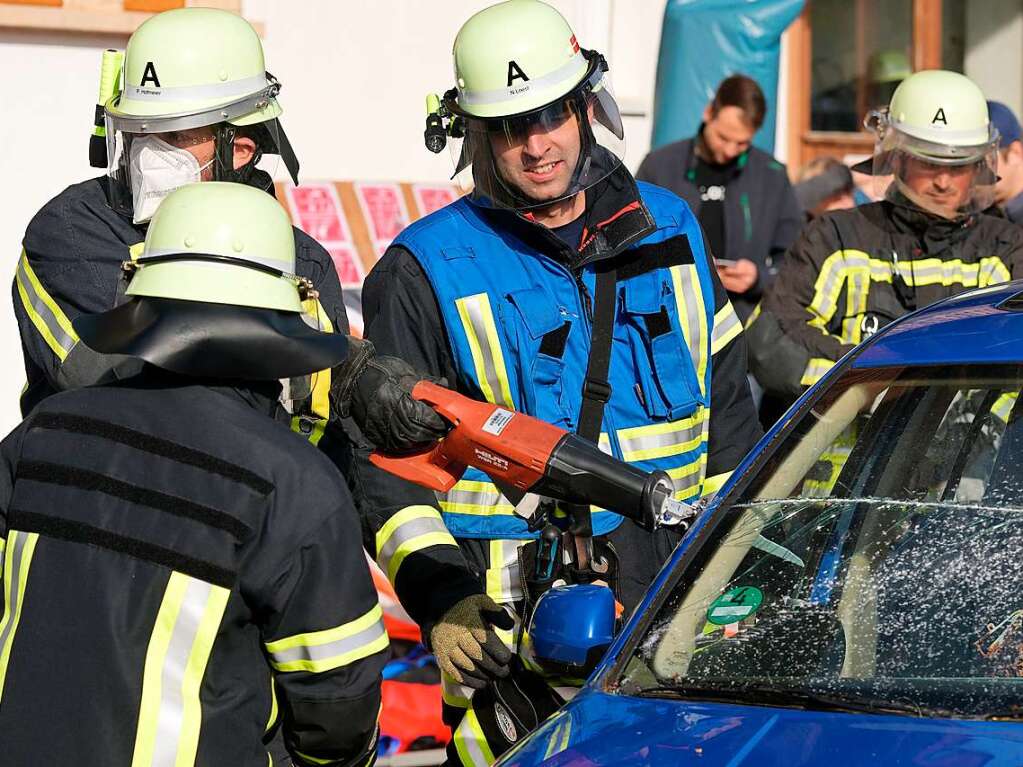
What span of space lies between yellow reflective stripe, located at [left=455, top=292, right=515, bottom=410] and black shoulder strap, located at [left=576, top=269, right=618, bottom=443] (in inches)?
6.4

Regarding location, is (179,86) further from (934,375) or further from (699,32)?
(699,32)

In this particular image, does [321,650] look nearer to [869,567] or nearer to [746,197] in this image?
[869,567]

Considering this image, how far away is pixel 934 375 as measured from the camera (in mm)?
2830

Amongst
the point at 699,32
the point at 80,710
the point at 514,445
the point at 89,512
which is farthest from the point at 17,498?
the point at 699,32

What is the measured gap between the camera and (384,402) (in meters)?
3.01

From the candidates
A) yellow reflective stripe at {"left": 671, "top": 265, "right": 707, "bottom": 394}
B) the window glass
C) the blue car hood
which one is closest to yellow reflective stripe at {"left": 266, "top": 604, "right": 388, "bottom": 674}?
the blue car hood

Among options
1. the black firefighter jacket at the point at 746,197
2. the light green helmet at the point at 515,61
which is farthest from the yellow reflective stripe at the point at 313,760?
the black firefighter jacket at the point at 746,197

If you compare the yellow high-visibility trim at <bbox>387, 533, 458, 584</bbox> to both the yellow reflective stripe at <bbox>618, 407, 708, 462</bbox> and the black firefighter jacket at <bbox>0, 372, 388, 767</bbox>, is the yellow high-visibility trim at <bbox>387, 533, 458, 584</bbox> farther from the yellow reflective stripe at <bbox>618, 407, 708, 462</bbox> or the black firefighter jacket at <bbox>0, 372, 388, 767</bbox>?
the black firefighter jacket at <bbox>0, 372, 388, 767</bbox>

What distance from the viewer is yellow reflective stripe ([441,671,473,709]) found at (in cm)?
336

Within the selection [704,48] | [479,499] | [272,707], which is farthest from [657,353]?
[704,48]

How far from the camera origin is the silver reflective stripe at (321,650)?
2496mm

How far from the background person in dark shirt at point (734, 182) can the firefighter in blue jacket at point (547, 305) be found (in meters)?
3.18

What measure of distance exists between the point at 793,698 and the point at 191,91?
75.3 inches

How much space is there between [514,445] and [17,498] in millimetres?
888
